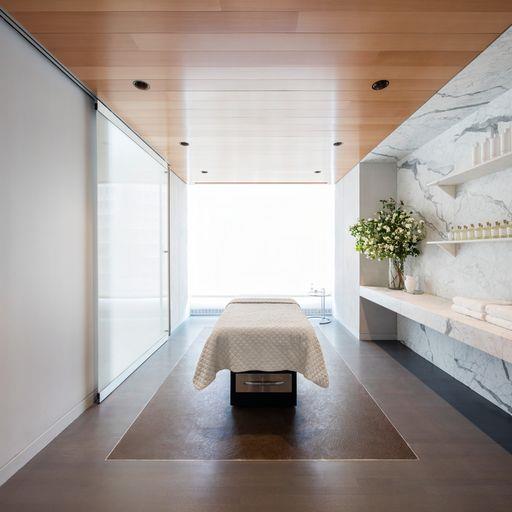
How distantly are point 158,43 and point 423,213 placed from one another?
3123 millimetres

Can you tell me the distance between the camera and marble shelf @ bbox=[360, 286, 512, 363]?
1.92 meters

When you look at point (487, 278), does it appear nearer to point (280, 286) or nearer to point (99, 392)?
point (99, 392)

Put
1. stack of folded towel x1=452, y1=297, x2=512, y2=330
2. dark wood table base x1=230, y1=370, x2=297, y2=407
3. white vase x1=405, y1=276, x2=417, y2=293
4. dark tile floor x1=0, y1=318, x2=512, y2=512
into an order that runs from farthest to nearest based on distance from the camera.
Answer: white vase x1=405, y1=276, x2=417, y2=293 → dark wood table base x1=230, y1=370, x2=297, y2=407 → stack of folded towel x1=452, y1=297, x2=512, y2=330 → dark tile floor x1=0, y1=318, x2=512, y2=512

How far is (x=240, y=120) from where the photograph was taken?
2.98 meters

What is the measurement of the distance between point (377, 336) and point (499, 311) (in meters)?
2.39

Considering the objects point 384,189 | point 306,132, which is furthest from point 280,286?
point 306,132

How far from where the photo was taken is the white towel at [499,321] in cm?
201

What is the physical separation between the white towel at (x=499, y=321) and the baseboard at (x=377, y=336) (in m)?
2.24

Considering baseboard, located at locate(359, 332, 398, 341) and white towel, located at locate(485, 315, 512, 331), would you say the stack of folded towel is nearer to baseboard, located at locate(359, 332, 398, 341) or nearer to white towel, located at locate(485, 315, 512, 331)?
white towel, located at locate(485, 315, 512, 331)

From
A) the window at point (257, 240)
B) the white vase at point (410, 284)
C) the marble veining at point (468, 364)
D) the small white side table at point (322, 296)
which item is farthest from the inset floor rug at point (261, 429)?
Result: the window at point (257, 240)

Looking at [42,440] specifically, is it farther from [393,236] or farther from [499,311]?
[393,236]

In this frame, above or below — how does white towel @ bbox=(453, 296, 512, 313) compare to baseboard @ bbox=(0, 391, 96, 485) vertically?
above

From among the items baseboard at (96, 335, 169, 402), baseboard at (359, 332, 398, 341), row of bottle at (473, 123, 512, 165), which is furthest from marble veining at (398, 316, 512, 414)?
baseboard at (96, 335, 169, 402)

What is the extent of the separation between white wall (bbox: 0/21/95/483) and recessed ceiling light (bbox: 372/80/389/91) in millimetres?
2094
